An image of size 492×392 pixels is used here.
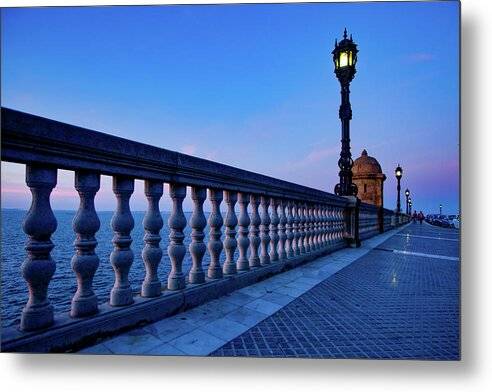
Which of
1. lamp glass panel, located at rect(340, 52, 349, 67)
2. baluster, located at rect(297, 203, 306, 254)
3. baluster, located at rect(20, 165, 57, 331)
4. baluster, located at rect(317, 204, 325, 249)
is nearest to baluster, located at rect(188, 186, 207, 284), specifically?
baluster, located at rect(20, 165, 57, 331)

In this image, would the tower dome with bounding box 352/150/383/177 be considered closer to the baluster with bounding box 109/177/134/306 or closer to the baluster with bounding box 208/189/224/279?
the baluster with bounding box 208/189/224/279

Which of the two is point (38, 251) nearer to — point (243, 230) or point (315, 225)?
point (243, 230)

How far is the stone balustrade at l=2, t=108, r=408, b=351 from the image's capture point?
183 cm

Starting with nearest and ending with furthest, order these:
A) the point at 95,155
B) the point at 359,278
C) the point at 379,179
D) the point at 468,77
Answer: the point at 95,155
the point at 468,77
the point at 359,278
the point at 379,179

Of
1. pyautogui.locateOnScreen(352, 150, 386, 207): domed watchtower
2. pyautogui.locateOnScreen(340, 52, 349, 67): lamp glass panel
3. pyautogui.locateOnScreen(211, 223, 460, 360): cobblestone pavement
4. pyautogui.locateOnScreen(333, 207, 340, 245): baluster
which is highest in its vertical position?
pyautogui.locateOnScreen(340, 52, 349, 67): lamp glass panel

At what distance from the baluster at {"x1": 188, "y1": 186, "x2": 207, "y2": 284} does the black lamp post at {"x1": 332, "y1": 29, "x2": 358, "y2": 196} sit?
255 inches

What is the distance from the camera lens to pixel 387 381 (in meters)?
2.32

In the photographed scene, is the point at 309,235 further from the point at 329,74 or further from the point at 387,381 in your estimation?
the point at 329,74

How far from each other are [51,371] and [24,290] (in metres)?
1.95

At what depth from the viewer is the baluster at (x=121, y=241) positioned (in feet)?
7.53

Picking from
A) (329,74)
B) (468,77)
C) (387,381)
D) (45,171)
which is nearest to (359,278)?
(387,381)

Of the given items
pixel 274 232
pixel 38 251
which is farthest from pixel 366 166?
pixel 38 251

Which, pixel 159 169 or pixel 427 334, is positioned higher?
pixel 159 169

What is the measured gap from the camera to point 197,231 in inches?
119
